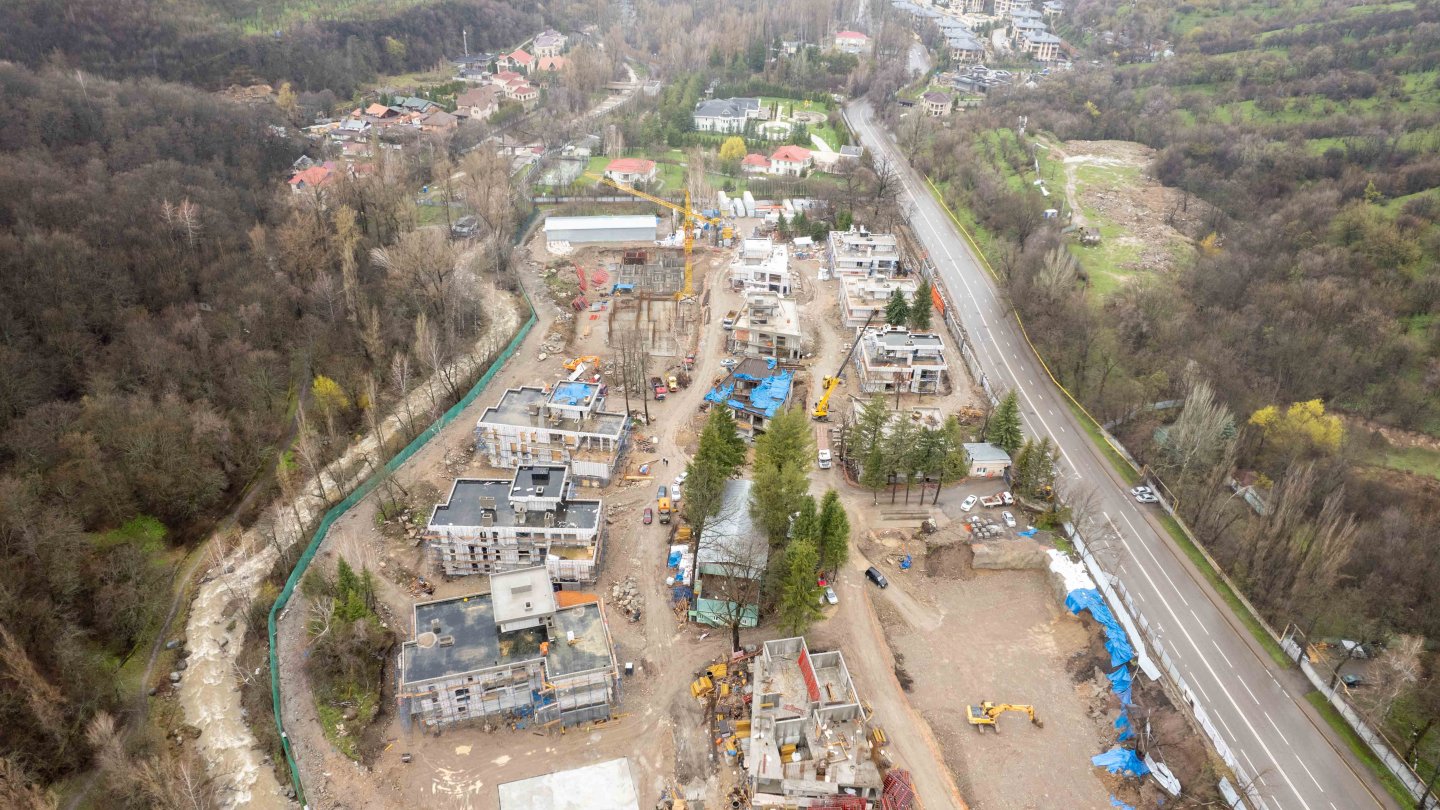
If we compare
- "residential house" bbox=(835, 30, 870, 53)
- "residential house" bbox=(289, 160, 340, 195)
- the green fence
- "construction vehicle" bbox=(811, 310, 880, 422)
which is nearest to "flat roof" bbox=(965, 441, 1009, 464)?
"construction vehicle" bbox=(811, 310, 880, 422)

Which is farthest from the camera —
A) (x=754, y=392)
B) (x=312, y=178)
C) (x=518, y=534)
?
(x=312, y=178)

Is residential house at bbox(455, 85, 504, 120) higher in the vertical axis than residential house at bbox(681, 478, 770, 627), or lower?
higher

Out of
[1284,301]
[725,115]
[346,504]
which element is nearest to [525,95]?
[725,115]

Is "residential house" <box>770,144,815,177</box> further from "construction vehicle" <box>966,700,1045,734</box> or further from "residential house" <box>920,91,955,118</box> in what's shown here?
"construction vehicle" <box>966,700,1045,734</box>

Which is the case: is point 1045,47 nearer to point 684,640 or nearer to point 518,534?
point 518,534

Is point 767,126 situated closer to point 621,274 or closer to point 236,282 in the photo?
point 621,274

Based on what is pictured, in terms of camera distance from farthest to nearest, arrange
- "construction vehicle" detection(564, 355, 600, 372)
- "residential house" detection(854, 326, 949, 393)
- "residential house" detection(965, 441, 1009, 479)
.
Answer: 1. "construction vehicle" detection(564, 355, 600, 372)
2. "residential house" detection(854, 326, 949, 393)
3. "residential house" detection(965, 441, 1009, 479)

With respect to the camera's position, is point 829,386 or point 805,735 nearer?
point 805,735

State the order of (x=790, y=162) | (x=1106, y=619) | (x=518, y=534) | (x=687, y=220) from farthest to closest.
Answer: (x=790, y=162) → (x=687, y=220) → (x=518, y=534) → (x=1106, y=619)
